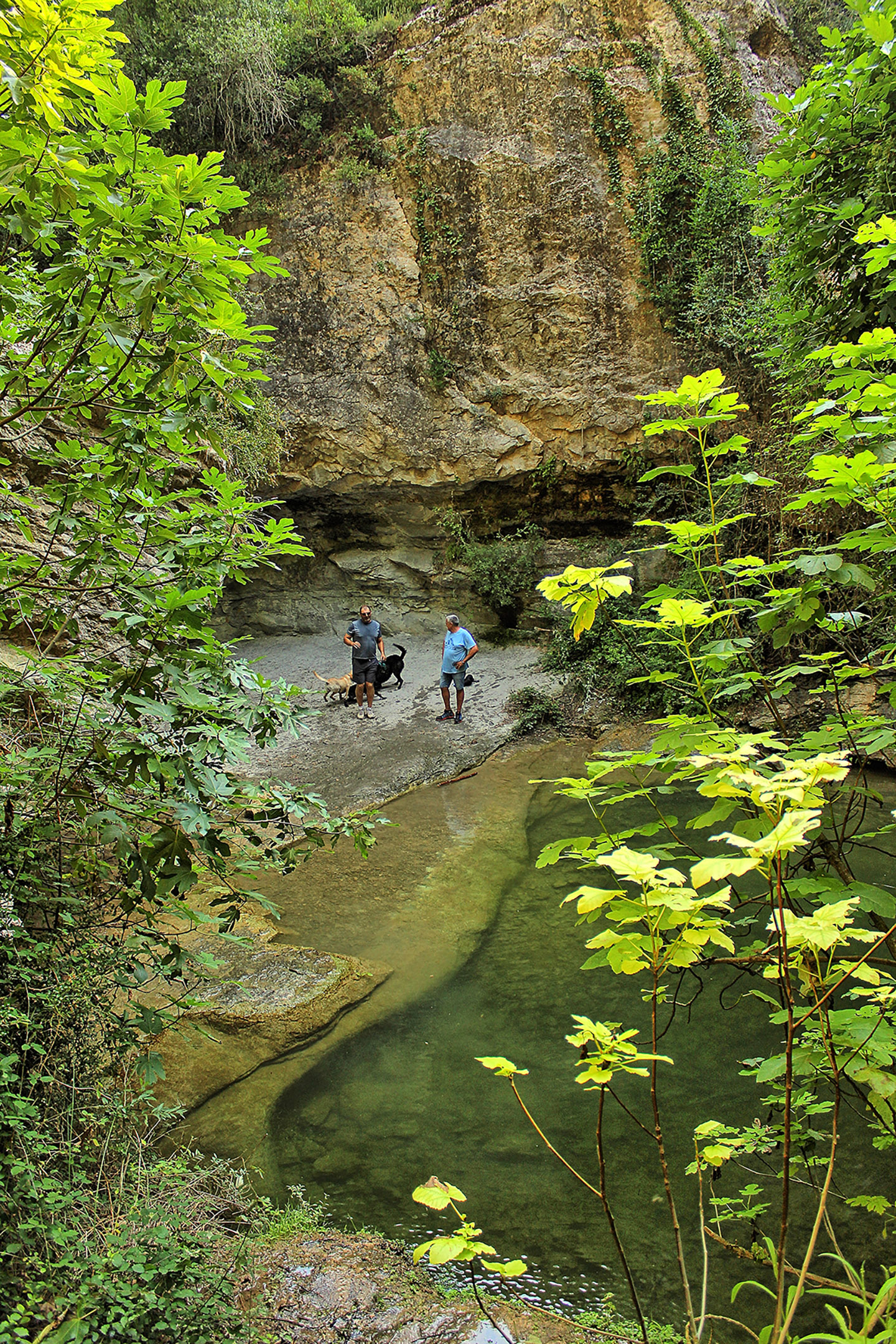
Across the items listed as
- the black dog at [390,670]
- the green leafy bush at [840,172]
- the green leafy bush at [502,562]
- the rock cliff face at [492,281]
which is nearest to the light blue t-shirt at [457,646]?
the black dog at [390,670]

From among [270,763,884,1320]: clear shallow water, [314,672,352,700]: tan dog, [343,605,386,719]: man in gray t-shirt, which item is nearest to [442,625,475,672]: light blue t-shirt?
[343,605,386,719]: man in gray t-shirt

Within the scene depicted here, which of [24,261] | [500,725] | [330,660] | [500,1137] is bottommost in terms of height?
[500,1137]

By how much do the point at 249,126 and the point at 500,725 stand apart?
366 inches

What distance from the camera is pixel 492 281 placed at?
34.5ft

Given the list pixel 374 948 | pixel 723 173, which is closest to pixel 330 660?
pixel 374 948

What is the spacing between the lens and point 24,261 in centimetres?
231

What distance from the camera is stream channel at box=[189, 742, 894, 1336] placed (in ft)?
8.95

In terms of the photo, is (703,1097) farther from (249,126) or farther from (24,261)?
(249,126)

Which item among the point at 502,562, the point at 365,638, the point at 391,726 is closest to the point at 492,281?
the point at 502,562

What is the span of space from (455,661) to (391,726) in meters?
1.12

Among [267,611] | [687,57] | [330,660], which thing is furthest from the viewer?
[267,611]

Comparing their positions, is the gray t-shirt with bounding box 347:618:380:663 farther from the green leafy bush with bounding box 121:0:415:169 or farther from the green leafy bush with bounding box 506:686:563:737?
the green leafy bush with bounding box 121:0:415:169

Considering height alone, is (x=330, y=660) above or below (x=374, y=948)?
above

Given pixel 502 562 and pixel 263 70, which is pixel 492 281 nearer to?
pixel 502 562
